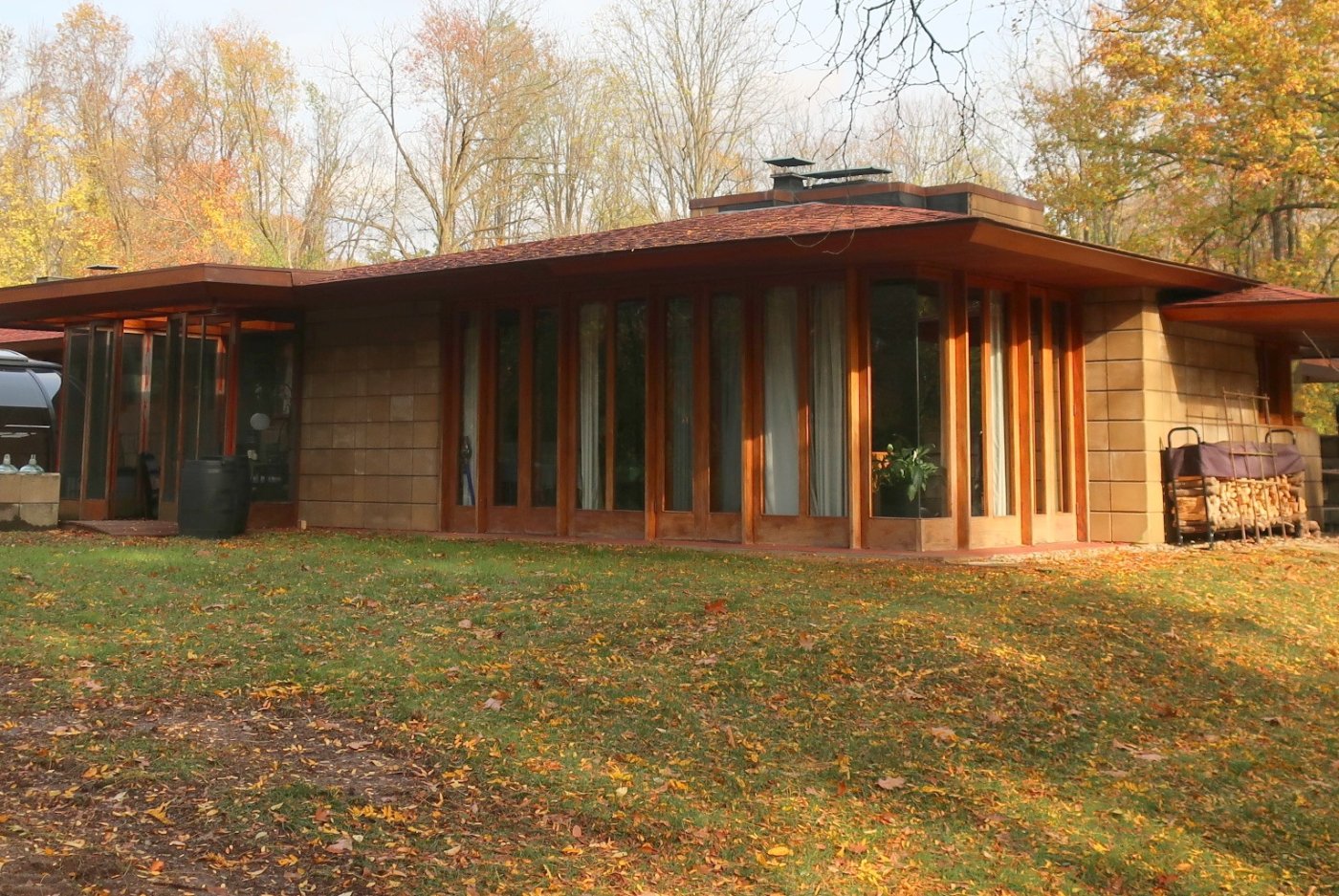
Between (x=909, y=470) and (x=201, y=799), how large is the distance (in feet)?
23.7

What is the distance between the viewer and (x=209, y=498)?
39.7 ft

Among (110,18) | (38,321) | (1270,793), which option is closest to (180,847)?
(1270,793)

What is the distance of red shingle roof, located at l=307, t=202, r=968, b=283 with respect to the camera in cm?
998

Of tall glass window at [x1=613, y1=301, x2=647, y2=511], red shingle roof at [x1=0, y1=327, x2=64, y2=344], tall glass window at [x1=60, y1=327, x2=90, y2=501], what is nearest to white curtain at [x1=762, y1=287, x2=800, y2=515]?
tall glass window at [x1=613, y1=301, x2=647, y2=511]

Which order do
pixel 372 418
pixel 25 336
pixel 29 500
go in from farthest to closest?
1. pixel 25 336
2. pixel 372 418
3. pixel 29 500

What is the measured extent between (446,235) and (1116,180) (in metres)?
14.5

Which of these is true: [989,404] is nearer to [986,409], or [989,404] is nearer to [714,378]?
[986,409]

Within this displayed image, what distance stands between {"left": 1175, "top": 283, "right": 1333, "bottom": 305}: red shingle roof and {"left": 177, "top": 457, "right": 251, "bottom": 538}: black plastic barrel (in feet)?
31.2

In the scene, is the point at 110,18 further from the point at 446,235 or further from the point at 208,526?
the point at 208,526

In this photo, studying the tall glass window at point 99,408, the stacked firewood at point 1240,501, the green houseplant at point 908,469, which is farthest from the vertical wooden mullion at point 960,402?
the tall glass window at point 99,408

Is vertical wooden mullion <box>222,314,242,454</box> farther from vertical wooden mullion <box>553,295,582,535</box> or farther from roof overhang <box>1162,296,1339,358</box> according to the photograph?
roof overhang <box>1162,296,1339,358</box>

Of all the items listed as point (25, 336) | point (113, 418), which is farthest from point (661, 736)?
point (25, 336)

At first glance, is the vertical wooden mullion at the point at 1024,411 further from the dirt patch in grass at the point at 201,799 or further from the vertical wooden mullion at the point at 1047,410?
the dirt patch in grass at the point at 201,799

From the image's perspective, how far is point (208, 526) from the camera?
12086mm
